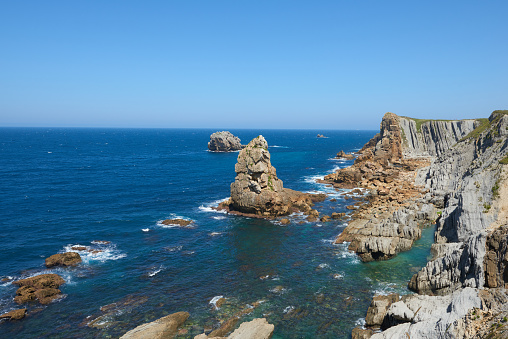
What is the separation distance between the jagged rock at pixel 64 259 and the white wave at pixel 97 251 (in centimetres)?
121

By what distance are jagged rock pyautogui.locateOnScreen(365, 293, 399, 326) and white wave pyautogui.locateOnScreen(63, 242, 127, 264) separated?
36.6 m

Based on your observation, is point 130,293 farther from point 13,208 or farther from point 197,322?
point 13,208

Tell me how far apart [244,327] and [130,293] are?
652 inches

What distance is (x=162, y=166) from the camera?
136 meters

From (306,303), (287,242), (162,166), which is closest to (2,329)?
(306,303)

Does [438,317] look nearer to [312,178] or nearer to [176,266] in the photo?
[176,266]

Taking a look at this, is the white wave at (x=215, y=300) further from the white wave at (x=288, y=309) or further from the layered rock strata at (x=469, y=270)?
the layered rock strata at (x=469, y=270)

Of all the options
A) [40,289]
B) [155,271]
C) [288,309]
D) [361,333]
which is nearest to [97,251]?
[40,289]

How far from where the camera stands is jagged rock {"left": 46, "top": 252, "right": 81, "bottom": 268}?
45.5m

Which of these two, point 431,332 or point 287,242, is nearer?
point 431,332

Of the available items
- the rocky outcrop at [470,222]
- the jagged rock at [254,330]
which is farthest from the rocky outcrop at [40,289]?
the rocky outcrop at [470,222]

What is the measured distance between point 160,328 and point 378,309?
73.2 ft

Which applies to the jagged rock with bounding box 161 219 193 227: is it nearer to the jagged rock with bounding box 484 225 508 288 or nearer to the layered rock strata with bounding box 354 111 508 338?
the layered rock strata with bounding box 354 111 508 338

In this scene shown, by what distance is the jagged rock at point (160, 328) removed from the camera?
1179 inches
